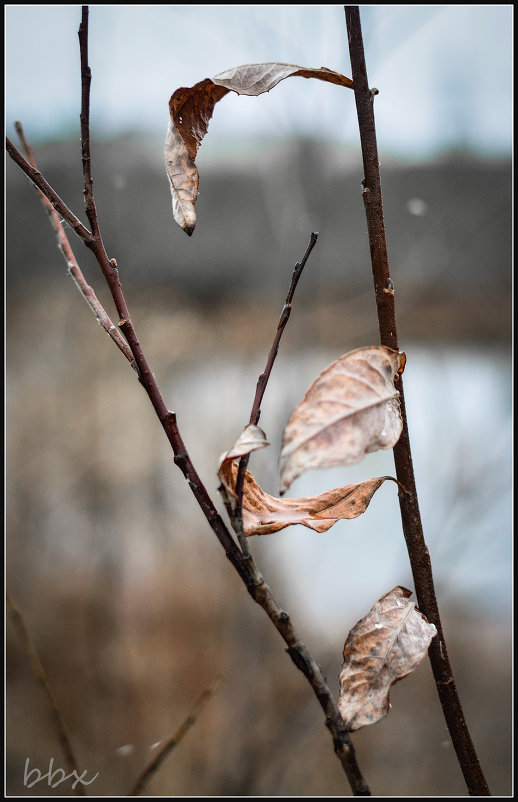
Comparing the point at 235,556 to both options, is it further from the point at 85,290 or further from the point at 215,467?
the point at 215,467

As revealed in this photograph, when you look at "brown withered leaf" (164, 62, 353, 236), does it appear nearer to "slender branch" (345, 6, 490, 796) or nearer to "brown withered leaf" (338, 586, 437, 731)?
"slender branch" (345, 6, 490, 796)

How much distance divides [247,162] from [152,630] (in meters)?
0.93

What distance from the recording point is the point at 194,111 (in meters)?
0.21

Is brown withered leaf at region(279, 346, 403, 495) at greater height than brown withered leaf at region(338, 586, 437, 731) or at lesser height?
greater

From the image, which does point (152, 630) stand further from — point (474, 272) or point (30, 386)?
point (474, 272)

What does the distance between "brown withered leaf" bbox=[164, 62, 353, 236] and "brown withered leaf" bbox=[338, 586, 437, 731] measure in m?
0.16

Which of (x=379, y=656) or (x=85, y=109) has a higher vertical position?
(x=85, y=109)

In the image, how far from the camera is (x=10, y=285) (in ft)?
4.08

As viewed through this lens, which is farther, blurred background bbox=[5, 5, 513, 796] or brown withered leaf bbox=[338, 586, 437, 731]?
blurred background bbox=[5, 5, 513, 796]

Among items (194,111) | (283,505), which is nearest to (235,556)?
(283,505)

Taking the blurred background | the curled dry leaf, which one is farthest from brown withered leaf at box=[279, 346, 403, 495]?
the blurred background

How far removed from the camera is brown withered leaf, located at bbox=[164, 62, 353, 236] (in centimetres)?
20

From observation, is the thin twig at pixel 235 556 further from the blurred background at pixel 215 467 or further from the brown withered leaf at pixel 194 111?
the blurred background at pixel 215 467

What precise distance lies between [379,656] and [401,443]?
0.08 m
